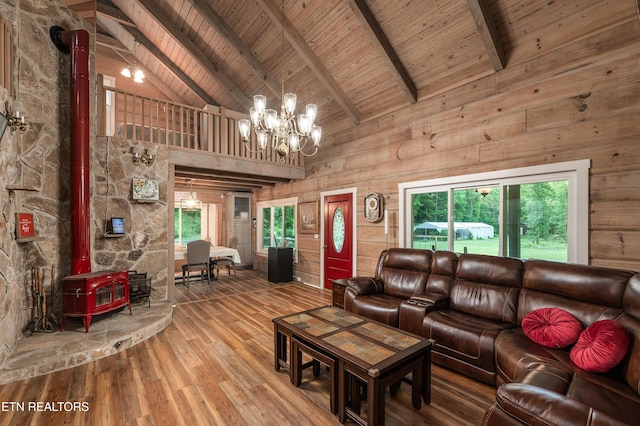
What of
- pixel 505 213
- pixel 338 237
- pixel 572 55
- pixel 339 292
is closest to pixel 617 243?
pixel 505 213

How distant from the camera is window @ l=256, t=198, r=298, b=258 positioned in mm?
7048

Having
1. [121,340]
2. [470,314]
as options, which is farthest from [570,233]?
[121,340]

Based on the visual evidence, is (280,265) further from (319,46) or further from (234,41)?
(234,41)

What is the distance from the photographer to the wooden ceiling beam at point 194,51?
5.25 m

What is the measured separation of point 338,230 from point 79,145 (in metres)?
4.18

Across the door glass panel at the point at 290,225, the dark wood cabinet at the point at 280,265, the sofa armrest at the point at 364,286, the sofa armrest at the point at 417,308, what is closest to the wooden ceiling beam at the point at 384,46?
the sofa armrest at the point at 364,286

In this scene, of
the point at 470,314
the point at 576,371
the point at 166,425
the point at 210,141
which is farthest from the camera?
the point at 210,141

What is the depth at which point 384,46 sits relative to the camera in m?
3.83

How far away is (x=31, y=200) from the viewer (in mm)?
3354

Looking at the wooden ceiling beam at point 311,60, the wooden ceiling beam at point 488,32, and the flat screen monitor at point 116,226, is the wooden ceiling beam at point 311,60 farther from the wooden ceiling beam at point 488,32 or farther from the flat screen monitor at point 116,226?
the flat screen monitor at point 116,226

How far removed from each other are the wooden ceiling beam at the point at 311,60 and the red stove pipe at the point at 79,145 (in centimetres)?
248

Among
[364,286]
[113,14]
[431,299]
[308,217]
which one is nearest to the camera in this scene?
[431,299]

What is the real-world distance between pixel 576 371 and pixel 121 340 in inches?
160

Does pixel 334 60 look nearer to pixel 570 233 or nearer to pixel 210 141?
pixel 210 141
